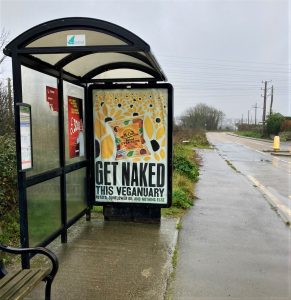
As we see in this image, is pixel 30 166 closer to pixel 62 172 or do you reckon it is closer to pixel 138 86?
pixel 62 172

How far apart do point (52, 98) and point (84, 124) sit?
4.01ft

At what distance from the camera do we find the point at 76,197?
5305 mm

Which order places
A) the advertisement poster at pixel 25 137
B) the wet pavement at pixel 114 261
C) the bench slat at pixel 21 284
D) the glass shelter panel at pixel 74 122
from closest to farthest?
1. the bench slat at pixel 21 284
2. the wet pavement at pixel 114 261
3. the advertisement poster at pixel 25 137
4. the glass shelter panel at pixel 74 122

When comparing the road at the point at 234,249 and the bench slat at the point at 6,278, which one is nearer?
the bench slat at the point at 6,278

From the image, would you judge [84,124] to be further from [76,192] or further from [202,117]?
[202,117]

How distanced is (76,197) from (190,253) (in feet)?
6.27

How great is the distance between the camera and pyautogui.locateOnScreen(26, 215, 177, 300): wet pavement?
337 cm

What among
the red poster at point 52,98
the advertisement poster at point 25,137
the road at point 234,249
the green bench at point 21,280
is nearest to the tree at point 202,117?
the road at point 234,249

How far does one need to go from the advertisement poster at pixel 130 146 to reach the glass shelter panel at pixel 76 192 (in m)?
0.25

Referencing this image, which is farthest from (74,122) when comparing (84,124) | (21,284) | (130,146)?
(21,284)

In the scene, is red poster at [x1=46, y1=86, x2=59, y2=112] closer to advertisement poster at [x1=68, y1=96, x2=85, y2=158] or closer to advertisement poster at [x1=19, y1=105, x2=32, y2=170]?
advertisement poster at [x1=68, y1=96, x2=85, y2=158]

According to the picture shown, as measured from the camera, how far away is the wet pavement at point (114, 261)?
337cm

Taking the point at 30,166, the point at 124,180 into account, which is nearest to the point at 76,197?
the point at 124,180

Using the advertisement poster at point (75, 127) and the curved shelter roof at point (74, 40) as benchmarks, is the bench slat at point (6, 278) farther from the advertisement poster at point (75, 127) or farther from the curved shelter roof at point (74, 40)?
the advertisement poster at point (75, 127)
